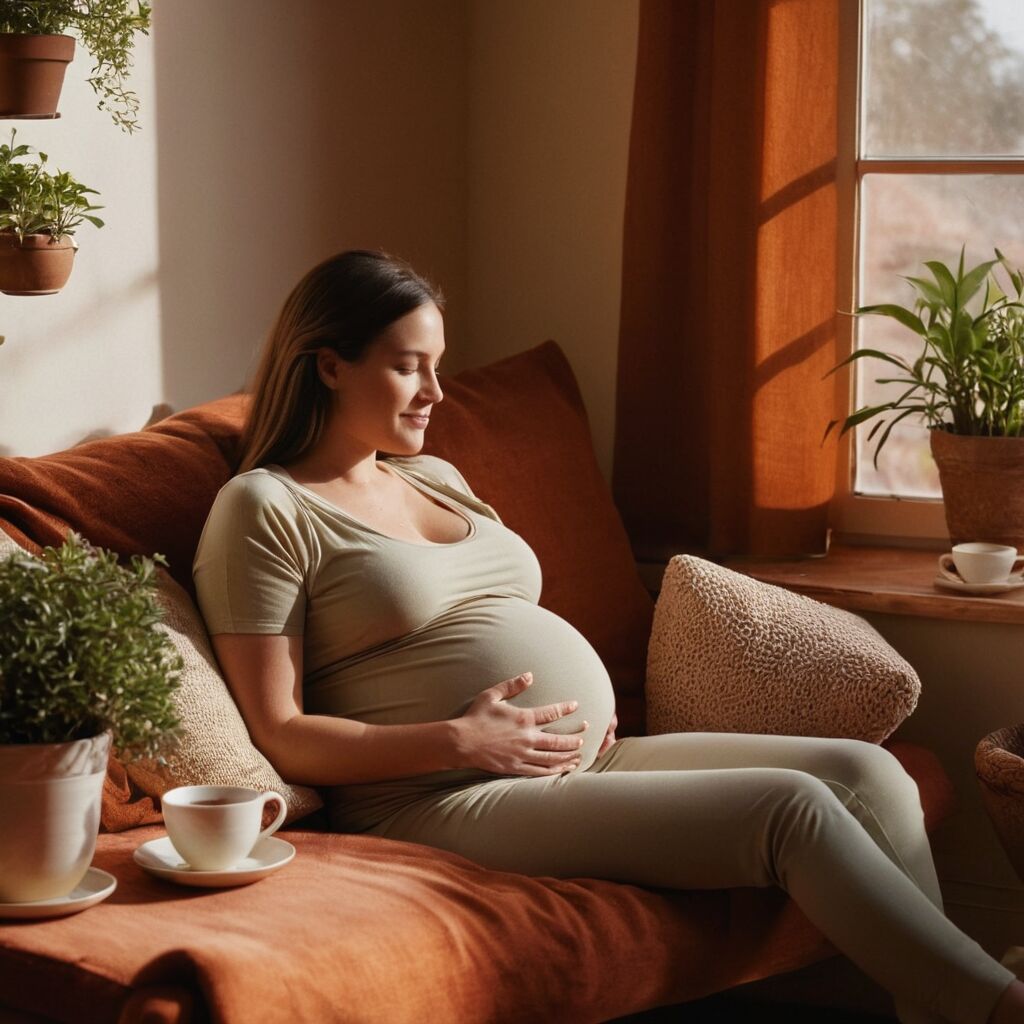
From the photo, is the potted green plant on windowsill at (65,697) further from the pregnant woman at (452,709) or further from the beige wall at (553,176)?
the beige wall at (553,176)

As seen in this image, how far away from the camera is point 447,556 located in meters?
2.05

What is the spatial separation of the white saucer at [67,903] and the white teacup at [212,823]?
85 millimetres

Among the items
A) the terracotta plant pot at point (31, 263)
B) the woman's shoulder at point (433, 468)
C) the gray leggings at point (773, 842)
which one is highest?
the terracotta plant pot at point (31, 263)

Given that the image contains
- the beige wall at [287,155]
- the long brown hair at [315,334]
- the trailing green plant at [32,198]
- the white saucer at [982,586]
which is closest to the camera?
the trailing green plant at [32,198]

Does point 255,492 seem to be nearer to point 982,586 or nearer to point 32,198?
point 32,198

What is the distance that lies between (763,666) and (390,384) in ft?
2.32

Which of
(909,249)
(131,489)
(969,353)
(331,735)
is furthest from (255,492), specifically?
(909,249)

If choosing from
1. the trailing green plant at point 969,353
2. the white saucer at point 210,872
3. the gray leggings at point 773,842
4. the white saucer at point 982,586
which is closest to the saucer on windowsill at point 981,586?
the white saucer at point 982,586

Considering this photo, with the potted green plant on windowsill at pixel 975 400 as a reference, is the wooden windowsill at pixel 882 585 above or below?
below

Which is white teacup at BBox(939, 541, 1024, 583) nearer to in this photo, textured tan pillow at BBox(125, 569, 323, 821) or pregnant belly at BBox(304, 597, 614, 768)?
pregnant belly at BBox(304, 597, 614, 768)

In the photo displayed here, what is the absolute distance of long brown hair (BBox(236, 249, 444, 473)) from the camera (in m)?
2.02

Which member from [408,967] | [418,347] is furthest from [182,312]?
[408,967]

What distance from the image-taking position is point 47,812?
1438mm

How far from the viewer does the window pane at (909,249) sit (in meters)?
2.83
